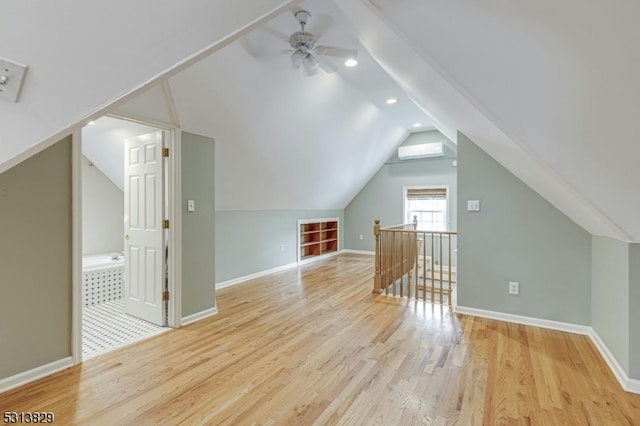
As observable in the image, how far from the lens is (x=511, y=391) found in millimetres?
1994

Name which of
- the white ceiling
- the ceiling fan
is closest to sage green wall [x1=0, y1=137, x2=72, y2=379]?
the white ceiling

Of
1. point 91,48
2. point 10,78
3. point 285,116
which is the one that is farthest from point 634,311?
point 285,116

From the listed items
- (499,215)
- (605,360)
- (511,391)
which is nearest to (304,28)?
(499,215)

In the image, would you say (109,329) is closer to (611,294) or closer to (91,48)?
(91,48)

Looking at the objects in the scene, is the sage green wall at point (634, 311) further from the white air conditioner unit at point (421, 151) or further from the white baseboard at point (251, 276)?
the white air conditioner unit at point (421, 151)

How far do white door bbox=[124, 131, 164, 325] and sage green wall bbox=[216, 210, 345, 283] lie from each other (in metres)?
1.38

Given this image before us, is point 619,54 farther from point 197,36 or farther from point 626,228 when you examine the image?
point 197,36

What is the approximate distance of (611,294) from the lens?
2.39 meters

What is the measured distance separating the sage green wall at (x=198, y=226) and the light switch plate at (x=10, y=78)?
76.0 inches

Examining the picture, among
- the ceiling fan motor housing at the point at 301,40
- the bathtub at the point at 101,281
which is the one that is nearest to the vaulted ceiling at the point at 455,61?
the ceiling fan motor housing at the point at 301,40

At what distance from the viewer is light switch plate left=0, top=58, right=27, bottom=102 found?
3.74 ft

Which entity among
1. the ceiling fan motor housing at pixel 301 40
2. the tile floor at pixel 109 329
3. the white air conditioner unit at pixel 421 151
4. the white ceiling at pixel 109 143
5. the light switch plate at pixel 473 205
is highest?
the ceiling fan motor housing at pixel 301 40

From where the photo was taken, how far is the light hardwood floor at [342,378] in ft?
5.82

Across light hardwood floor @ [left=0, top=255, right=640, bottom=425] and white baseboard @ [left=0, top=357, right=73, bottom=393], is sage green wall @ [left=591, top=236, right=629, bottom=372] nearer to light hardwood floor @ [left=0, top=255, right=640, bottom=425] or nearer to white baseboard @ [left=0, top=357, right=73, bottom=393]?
light hardwood floor @ [left=0, top=255, right=640, bottom=425]
